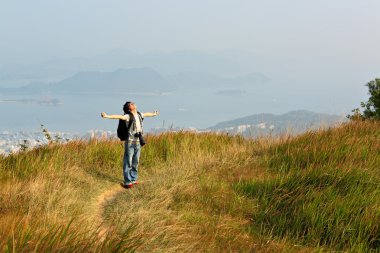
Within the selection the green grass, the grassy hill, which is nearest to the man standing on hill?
the grassy hill

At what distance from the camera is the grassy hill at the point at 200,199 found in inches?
184

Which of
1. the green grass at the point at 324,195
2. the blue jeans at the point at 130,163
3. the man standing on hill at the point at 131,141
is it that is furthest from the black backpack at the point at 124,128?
the green grass at the point at 324,195

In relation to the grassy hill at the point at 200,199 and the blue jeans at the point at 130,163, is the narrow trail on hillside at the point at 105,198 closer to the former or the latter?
the grassy hill at the point at 200,199

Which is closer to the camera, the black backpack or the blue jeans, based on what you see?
the blue jeans

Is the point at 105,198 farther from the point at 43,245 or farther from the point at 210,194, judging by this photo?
the point at 43,245

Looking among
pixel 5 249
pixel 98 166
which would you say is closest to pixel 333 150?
pixel 98 166

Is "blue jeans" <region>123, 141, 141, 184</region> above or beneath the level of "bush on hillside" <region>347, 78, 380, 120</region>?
beneath

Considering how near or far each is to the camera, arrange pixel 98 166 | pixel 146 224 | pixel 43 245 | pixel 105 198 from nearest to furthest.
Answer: pixel 43 245 < pixel 146 224 < pixel 105 198 < pixel 98 166

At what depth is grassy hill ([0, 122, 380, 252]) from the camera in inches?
184

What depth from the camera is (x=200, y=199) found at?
7047 millimetres

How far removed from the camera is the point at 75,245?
3523mm

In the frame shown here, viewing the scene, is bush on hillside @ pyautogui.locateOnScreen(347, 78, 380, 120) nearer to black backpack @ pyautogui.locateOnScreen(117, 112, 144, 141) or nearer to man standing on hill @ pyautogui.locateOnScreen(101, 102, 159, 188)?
man standing on hill @ pyautogui.locateOnScreen(101, 102, 159, 188)

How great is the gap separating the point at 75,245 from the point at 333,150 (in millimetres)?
7214

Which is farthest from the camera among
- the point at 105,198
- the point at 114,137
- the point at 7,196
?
the point at 114,137
